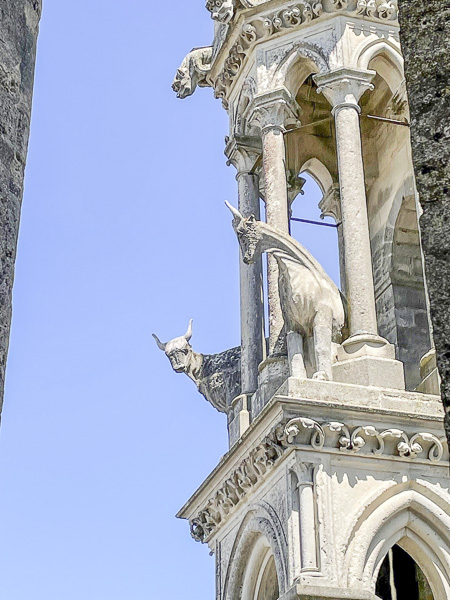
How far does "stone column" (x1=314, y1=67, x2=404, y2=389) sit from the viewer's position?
38.6 feet

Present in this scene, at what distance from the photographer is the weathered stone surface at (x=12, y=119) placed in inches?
160

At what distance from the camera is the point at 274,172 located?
1332 cm

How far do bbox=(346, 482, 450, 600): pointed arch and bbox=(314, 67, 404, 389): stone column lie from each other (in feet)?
3.44

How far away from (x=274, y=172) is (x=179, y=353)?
222cm

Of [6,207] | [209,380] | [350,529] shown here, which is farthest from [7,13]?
[209,380]

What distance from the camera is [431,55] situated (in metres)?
3.84

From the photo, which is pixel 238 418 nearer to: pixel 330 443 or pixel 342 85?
pixel 330 443

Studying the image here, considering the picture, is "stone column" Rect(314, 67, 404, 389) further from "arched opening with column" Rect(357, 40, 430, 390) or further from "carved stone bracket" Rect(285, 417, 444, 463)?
"carved stone bracket" Rect(285, 417, 444, 463)

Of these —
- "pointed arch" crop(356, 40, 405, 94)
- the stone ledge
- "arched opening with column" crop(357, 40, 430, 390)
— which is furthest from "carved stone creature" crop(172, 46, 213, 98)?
the stone ledge

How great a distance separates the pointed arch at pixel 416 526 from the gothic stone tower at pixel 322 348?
0.5 inches

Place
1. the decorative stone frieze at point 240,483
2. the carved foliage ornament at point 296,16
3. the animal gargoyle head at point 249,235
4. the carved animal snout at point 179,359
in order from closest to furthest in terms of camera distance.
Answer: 1. the decorative stone frieze at point 240,483
2. the animal gargoyle head at point 249,235
3. the carved foliage ornament at point 296,16
4. the carved animal snout at point 179,359

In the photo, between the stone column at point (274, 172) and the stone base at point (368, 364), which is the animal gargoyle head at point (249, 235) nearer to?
the stone column at point (274, 172)

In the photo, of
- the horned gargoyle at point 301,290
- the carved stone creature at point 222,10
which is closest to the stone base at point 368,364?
the horned gargoyle at point 301,290

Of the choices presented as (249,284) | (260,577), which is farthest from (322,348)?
(260,577)
